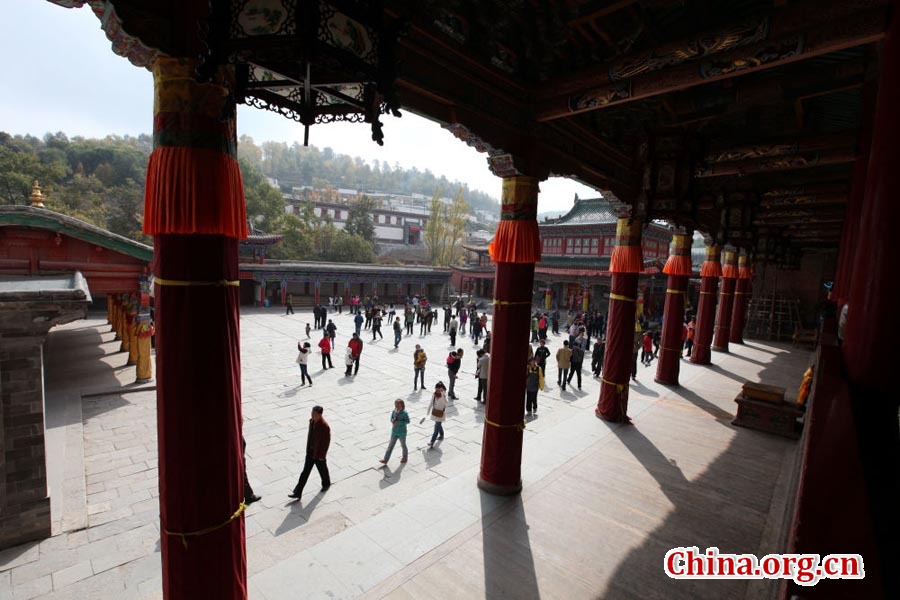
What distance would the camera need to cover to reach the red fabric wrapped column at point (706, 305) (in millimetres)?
14805

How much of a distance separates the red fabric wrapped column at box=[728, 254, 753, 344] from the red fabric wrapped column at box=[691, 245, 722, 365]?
3.73 m

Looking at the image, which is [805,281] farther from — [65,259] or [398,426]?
[65,259]

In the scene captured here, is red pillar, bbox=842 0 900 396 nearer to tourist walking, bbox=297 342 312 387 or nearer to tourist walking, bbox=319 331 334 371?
tourist walking, bbox=297 342 312 387

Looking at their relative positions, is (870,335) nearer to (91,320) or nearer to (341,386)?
(341,386)

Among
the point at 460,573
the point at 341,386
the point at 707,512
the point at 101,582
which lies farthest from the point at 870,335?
the point at 341,386

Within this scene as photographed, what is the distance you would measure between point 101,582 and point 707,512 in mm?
7786

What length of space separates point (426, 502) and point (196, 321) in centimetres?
451

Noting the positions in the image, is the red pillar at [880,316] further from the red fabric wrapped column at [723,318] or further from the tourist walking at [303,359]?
the red fabric wrapped column at [723,318]

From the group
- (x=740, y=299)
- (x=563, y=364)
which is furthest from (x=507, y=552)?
(x=740, y=299)

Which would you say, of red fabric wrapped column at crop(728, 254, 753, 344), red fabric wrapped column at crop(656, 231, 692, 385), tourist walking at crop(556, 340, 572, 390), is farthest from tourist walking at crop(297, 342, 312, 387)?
red fabric wrapped column at crop(728, 254, 753, 344)

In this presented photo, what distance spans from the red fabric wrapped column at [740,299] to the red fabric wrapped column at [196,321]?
797 inches

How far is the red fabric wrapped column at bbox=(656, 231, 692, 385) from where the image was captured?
12141 mm

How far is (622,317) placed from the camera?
918 cm

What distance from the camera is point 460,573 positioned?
4.66 m
